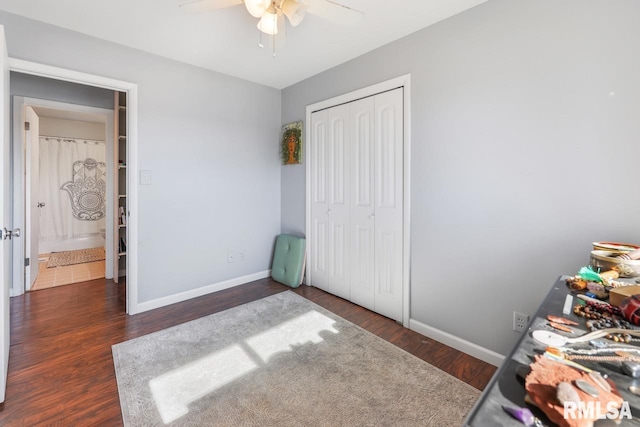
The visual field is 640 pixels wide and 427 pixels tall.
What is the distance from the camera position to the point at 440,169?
2189 mm

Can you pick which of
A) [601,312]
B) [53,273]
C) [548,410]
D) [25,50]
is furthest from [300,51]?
[53,273]

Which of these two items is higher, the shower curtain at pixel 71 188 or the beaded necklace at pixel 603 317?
the shower curtain at pixel 71 188

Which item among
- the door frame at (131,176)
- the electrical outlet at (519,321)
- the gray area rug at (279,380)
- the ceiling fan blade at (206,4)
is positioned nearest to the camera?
the gray area rug at (279,380)

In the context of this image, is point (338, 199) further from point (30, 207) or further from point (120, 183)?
point (30, 207)

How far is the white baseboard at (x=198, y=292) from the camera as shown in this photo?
2787 millimetres

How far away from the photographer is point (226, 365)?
75.7 inches

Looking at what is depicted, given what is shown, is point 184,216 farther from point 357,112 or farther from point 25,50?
point 357,112

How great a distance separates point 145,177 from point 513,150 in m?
3.00

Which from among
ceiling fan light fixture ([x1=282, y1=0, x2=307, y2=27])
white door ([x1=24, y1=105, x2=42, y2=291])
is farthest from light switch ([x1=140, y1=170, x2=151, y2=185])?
ceiling fan light fixture ([x1=282, y1=0, x2=307, y2=27])

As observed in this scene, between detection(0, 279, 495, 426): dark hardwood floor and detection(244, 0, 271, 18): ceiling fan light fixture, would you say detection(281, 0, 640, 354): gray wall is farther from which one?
detection(244, 0, 271, 18): ceiling fan light fixture

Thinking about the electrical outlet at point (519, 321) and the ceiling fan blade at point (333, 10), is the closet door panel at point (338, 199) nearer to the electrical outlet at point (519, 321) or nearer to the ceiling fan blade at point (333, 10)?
the ceiling fan blade at point (333, 10)

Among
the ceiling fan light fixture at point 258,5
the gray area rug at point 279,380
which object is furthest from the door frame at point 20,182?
the ceiling fan light fixture at point 258,5

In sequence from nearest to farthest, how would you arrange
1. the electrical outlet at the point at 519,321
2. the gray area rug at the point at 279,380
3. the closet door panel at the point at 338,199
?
the gray area rug at the point at 279,380 < the electrical outlet at the point at 519,321 < the closet door panel at the point at 338,199

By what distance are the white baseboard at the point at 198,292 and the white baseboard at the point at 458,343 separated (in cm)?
197
